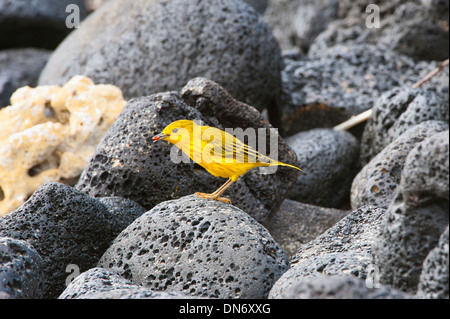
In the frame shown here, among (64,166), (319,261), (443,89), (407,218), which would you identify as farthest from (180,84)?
(407,218)

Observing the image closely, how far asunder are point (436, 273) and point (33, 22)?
9004 millimetres

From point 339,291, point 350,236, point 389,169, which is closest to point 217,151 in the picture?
point 350,236

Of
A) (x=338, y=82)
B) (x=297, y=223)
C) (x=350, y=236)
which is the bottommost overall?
(x=297, y=223)

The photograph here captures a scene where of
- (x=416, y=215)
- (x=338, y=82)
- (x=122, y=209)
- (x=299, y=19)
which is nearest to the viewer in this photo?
(x=416, y=215)

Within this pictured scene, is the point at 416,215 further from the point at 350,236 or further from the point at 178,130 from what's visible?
the point at 178,130

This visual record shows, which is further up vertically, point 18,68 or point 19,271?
point 18,68

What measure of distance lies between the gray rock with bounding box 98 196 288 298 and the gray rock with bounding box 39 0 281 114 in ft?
10.1

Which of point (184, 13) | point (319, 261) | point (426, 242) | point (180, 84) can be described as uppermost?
point (184, 13)

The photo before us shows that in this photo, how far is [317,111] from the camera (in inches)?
295

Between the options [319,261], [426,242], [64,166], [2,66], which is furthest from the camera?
[2,66]

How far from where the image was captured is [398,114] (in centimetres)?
627

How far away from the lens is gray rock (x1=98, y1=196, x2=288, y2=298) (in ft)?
11.8

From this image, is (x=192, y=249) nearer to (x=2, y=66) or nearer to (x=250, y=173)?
(x=250, y=173)

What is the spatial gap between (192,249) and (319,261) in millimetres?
861
